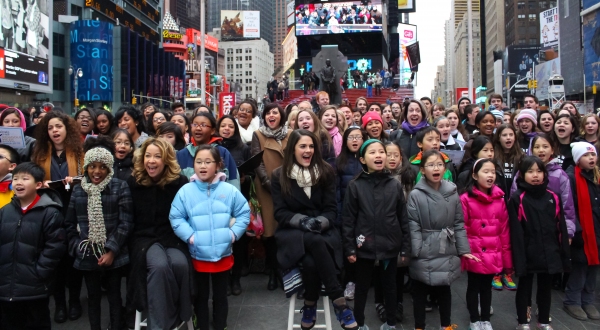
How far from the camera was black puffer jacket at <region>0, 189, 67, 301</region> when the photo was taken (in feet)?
15.0

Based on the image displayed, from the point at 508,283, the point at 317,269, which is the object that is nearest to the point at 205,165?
the point at 317,269

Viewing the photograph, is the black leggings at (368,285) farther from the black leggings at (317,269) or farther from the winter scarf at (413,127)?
the winter scarf at (413,127)

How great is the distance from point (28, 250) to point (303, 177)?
2654mm

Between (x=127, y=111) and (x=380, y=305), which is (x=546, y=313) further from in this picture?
(x=127, y=111)

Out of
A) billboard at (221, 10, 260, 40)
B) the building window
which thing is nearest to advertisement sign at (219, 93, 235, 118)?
the building window

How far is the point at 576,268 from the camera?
18.3 ft

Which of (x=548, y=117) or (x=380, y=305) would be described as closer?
(x=380, y=305)

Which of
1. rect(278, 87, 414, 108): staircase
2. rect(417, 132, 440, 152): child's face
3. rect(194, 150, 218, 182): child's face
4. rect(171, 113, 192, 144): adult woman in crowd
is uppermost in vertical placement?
rect(278, 87, 414, 108): staircase

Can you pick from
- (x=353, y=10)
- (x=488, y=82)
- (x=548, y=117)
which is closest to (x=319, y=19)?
(x=353, y=10)

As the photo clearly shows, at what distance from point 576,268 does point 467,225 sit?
1.61m

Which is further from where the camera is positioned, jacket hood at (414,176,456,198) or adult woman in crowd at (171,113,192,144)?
adult woman in crowd at (171,113,192,144)

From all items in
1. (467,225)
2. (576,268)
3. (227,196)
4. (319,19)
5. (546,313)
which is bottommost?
(546,313)

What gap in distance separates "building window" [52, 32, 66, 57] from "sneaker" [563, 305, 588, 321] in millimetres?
50447

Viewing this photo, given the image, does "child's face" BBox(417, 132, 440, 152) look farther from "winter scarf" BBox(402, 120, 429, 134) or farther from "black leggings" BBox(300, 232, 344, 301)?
"black leggings" BBox(300, 232, 344, 301)
